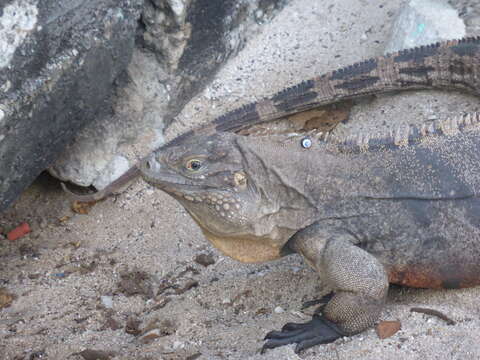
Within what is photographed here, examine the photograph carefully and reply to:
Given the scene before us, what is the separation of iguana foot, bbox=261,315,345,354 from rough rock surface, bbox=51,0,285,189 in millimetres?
2512

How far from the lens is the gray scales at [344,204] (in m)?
3.22

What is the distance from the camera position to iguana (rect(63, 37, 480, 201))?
509cm

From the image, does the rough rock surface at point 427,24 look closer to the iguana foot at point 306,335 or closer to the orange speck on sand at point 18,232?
the iguana foot at point 306,335

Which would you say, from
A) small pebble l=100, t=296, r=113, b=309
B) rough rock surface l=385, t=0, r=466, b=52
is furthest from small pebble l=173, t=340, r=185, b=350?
rough rock surface l=385, t=0, r=466, b=52

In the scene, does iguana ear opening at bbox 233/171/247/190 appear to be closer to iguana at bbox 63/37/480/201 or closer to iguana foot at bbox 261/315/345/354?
iguana foot at bbox 261/315/345/354

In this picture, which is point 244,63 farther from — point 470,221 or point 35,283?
point 470,221

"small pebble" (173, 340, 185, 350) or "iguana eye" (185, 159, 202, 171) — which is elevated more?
"iguana eye" (185, 159, 202, 171)

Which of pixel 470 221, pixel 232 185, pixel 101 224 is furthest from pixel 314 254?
pixel 101 224

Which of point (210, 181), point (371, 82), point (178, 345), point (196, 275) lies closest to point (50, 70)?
point (210, 181)

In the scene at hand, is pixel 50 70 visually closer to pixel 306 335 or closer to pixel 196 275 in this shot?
pixel 196 275

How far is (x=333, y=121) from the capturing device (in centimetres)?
550

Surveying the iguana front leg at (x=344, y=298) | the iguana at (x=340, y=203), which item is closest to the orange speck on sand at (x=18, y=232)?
the iguana at (x=340, y=203)

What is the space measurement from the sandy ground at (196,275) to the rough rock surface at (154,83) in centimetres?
25

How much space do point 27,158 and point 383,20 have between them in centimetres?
356
